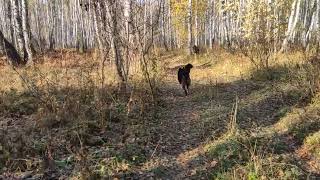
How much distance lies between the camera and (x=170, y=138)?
7.83 meters

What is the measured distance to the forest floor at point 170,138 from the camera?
6.11 metres

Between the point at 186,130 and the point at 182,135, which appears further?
the point at 186,130

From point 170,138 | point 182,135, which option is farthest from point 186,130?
point 170,138

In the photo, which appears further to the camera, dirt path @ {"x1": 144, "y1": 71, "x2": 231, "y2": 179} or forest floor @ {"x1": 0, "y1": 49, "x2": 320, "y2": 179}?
dirt path @ {"x1": 144, "y1": 71, "x2": 231, "y2": 179}

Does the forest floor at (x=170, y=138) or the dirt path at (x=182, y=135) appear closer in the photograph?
the forest floor at (x=170, y=138)

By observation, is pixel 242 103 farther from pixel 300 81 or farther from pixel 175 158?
pixel 175 158

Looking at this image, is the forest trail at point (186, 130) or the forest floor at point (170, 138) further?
the forest trail at point (186, 130)

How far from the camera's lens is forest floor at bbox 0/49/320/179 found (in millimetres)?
6109

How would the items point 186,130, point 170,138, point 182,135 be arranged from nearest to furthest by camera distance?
point 170,138 → point 182,135 → point 186,130

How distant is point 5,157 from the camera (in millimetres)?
6246

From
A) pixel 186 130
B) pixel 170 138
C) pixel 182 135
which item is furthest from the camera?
pixel 186 130

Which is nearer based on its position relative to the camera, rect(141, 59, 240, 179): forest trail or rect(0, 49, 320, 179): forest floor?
rect(0, 49, 320, 179): forest floor

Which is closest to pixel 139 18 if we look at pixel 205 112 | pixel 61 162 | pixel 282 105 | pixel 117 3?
pixel 117 3

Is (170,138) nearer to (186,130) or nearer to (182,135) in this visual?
(182,135)
